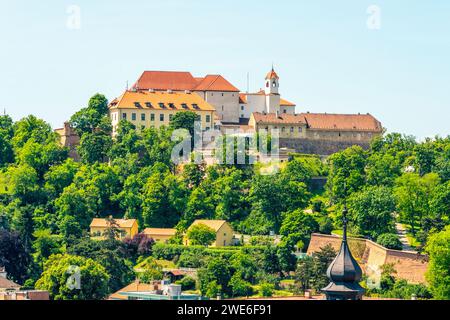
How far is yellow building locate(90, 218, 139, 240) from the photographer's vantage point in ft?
188

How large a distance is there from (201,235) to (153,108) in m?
18.2

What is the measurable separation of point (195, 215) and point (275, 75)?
1875cm

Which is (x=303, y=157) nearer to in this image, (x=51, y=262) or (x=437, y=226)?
(x=437, y=226)

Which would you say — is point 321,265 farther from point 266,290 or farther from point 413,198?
point 413,198

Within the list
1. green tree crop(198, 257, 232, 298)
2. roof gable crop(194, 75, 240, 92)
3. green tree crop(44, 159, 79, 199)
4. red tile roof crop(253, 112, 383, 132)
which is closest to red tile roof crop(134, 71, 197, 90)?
roof gable crop(194, 75, 240, 92)

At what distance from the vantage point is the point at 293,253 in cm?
5184

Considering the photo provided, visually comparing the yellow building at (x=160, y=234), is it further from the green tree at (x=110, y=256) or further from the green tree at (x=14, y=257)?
the green tree at (x=14, y=257)

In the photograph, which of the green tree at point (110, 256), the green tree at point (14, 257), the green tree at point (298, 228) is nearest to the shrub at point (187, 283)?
the green tree at point (110, 256)

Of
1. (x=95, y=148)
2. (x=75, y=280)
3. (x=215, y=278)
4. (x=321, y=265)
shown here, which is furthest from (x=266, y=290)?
(x=95, y=148)

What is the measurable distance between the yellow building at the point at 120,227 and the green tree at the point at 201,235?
11.4 ft

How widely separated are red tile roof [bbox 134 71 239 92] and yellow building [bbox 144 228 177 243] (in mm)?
18563

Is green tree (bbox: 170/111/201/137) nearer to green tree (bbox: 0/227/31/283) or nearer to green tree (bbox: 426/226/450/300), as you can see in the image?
green tree (bbox: 0/227/31/283)

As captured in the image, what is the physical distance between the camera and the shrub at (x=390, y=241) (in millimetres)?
49562

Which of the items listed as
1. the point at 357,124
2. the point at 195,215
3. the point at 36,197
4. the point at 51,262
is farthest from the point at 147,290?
the point at 357,124
